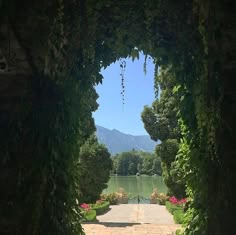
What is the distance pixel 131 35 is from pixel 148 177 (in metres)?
59.3

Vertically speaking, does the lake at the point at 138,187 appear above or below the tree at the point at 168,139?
below

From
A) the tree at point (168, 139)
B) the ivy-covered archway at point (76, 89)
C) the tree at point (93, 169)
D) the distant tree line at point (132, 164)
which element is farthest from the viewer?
the distant tree line at point (132, 164)

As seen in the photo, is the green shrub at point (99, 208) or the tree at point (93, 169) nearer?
the green shrub at point (99, 208)

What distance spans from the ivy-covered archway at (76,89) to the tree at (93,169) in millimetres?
12585

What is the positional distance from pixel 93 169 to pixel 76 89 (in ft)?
42.1

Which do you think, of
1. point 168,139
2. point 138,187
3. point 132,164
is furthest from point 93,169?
point 132,164

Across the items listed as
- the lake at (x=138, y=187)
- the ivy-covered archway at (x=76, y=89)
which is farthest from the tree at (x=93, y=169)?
the ivy-covered archway at (x=76, y=89)

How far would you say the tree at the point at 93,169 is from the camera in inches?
664

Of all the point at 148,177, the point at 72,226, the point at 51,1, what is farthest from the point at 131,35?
the point at 148,177

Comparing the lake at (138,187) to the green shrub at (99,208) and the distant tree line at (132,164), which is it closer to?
the distant tree line at (132,164)

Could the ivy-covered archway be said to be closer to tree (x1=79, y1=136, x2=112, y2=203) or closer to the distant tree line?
tree (x1=79, y1=136, x2=112, y2=203)

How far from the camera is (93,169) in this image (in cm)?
1681

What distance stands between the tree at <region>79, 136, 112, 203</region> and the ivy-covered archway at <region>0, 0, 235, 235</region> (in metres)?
12.6

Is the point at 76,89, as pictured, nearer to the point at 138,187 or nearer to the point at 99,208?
the point at 99,208
